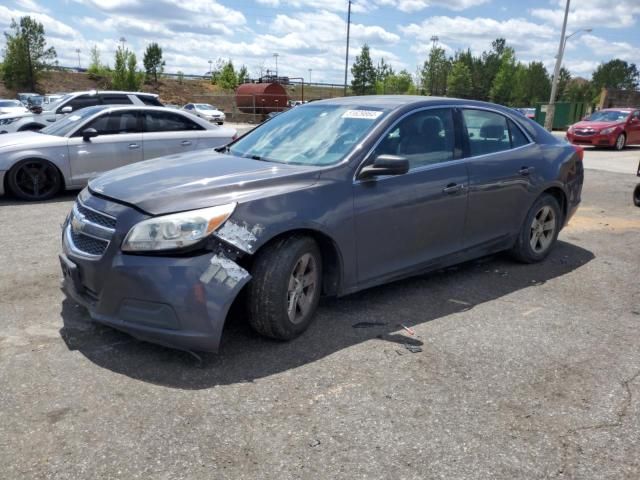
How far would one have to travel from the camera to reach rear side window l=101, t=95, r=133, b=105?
528 inches

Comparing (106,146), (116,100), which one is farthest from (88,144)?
(116,100)

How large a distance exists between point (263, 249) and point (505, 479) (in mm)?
1858

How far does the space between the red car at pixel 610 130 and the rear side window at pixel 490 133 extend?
16034 mm

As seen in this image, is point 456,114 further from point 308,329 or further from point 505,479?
point 505,479

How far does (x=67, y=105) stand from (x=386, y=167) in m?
12.6

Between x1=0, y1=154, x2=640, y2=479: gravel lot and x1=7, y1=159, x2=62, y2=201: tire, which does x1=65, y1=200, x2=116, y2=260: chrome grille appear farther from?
x1=7, y1=159, x2=62, y2=201: tire

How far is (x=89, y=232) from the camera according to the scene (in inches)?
141

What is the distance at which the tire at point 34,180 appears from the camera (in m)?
8.41

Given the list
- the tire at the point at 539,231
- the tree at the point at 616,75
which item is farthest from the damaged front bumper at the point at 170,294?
the tree at the point at 616,75

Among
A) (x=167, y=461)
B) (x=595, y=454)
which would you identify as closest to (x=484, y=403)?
(x=595, y=454)

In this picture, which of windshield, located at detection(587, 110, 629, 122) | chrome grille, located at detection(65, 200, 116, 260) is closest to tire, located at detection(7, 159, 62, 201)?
chrome grille, located at detection(65, 200, 116, 260)

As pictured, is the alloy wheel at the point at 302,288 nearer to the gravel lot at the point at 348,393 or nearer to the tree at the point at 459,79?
the gravel lot at the point at 348,393

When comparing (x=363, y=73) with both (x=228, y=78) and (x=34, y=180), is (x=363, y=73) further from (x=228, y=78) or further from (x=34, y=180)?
(x=34, y=180)

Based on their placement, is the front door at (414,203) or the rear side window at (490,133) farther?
the rear side window at (490,133)
